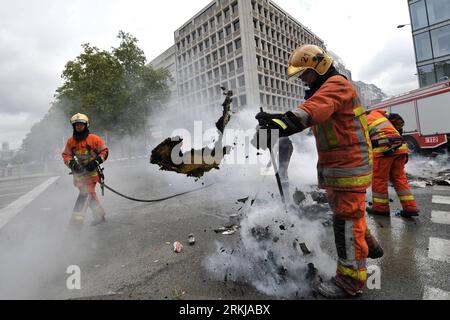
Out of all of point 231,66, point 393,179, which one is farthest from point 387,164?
point 231,66

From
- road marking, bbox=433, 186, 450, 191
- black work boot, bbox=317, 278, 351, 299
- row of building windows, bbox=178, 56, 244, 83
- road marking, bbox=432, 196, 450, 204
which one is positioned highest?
row of building windows, bbox=178, 56, 244, 83

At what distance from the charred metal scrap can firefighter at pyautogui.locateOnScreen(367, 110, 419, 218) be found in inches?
91.4

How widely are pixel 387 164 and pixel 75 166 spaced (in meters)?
4.79

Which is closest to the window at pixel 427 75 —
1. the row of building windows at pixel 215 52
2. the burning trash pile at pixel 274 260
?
the row of building windows at pixel 215 52

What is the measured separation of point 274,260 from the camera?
8.11 ft

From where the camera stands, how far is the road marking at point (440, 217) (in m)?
3.63

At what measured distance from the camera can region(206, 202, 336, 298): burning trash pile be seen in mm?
2217

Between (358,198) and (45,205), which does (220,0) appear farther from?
(358,198)

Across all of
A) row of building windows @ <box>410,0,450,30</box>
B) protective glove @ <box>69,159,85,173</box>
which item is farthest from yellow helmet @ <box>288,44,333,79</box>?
row of building windows @ <box>410,0,450,30</box>

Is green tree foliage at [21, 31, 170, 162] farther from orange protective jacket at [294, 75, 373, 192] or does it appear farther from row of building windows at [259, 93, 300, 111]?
orange protective jacket at [294, 75, 373, 192]

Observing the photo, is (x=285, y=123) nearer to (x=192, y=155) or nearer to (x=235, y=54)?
(x=192, y=155)
